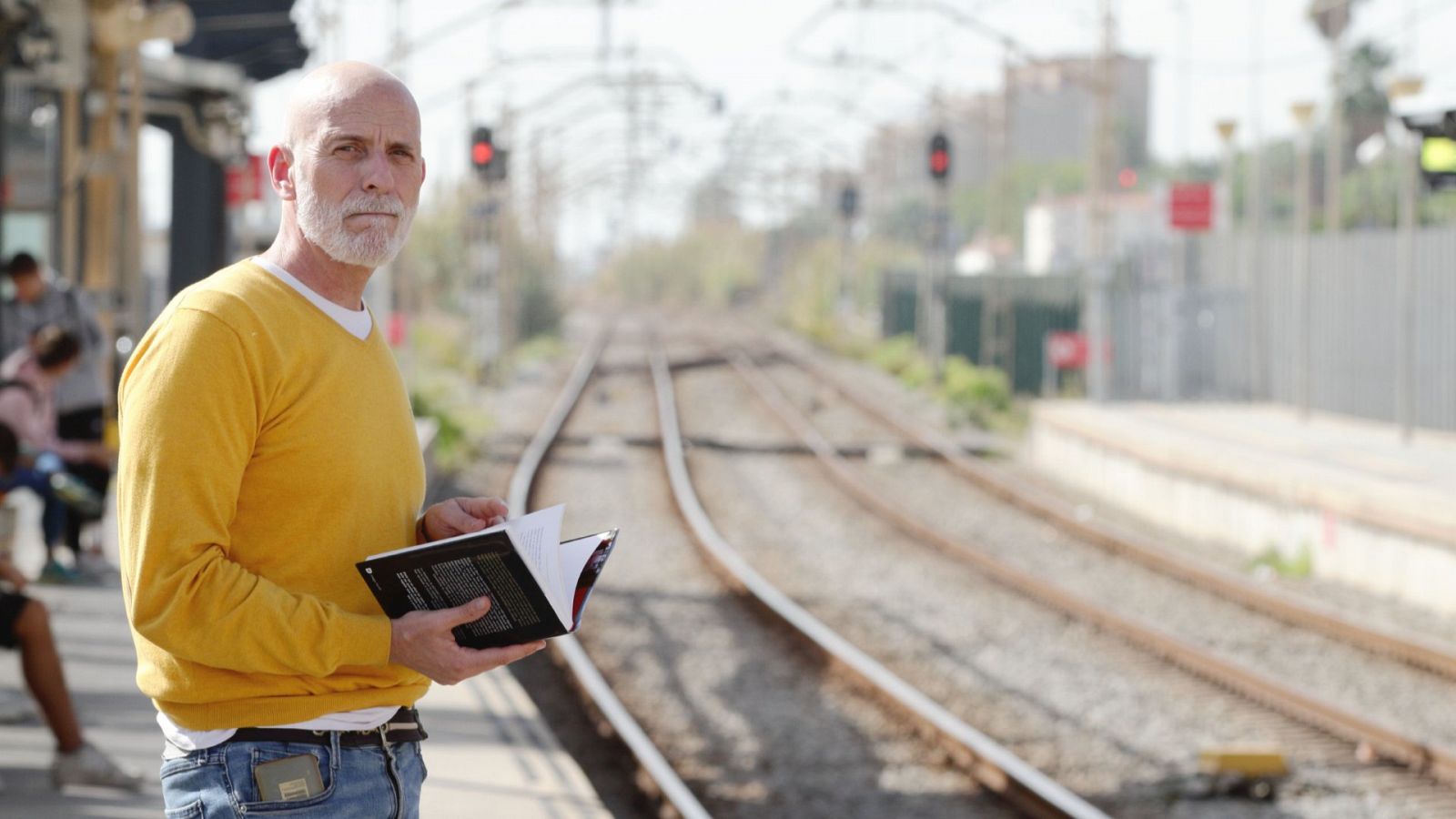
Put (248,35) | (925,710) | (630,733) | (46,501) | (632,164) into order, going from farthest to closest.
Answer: (632,164) → (248,35) → (46,501) → (925,710) → (630,733)

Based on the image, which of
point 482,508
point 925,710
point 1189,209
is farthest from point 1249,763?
point 1189,209

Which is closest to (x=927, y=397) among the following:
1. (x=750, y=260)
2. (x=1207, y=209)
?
(x=1207, y=209)

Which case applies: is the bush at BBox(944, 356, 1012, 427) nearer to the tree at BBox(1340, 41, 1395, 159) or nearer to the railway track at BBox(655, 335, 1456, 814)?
the railway track at BBox(655, 335, 1456, 814)

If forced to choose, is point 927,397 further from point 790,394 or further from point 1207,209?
point 1207,209

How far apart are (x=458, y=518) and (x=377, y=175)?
0.60 meters

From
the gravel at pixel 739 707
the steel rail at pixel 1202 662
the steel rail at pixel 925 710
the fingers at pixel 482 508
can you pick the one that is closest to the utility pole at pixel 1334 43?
the steel rail at pixel 1202 662

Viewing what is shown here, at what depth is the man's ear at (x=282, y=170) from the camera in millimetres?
2885

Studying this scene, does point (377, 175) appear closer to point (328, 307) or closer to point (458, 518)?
point (328, 307)

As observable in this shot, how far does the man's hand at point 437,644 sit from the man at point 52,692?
3638 millimetres

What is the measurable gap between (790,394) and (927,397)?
2622mm

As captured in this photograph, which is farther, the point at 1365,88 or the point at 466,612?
the point at 1365,88

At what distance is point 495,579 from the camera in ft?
9.14

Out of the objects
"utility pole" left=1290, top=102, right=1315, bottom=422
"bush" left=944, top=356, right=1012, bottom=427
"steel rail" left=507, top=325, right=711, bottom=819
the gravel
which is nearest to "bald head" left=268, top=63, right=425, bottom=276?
"steel rail" left=507, top=325, right=711, bottom=819

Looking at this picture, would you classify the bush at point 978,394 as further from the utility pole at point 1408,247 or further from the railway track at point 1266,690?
the railway track at point 1266,690
